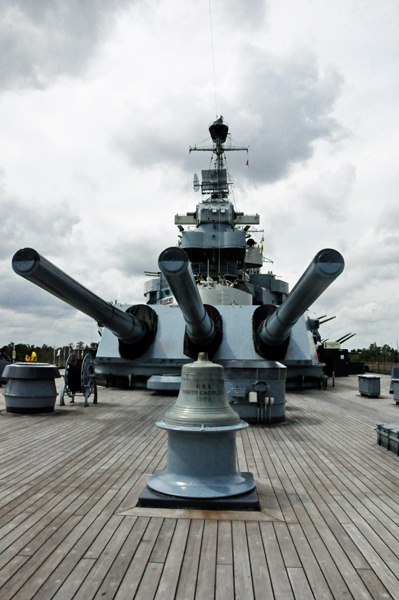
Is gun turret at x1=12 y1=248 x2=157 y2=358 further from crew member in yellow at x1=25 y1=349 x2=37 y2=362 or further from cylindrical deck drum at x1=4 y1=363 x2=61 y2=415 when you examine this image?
crew member in yellow at x1=25 y1=349 x2=37 y2=362

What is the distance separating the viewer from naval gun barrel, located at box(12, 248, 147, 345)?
4219 millimetres

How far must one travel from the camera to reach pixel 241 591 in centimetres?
193

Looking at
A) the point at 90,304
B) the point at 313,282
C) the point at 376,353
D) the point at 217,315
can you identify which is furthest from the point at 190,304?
the point at 376,353

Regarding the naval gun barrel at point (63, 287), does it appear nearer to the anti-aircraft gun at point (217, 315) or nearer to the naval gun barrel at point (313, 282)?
the anti-aircraft gun at point (217, 315)

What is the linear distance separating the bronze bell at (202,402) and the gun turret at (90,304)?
1.88 m

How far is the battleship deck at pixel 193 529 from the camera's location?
198cm

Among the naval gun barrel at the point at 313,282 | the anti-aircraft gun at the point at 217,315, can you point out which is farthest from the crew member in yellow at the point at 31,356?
the naval gun barrel at the point at 313,282

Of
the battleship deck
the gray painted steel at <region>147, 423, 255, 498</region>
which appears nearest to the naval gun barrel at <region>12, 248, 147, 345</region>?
the battleship deck

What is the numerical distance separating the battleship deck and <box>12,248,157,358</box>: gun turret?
1599 millimetres

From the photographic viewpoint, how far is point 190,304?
18.1ft

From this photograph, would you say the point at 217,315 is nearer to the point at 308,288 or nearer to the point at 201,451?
the point at 308,288

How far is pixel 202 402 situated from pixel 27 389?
4541 millimetres

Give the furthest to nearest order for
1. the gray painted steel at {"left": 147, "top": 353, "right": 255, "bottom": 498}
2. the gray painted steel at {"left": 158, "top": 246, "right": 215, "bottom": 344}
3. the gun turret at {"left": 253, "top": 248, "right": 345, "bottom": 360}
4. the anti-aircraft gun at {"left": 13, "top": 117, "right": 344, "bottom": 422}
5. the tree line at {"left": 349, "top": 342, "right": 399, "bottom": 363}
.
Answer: the tree line at {"left": 349, "top": 342, "right": 399, "bottom": 363}
the anti-aircraft gun at {"left": 13, "top": 117, "right": 344, "bottom": 422}
the gray painted steel at {"left": 158, "top": 246, "right": 215, "bottom": 344}
the gun turret at {"left": 253, "top": 248, "right": 345, "bottom": 360}
the gray painted steel at {"left": 147, "top": 353, "right": 255, "bottom": 498}

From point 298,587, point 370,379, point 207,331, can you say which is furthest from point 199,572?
point 370,379
